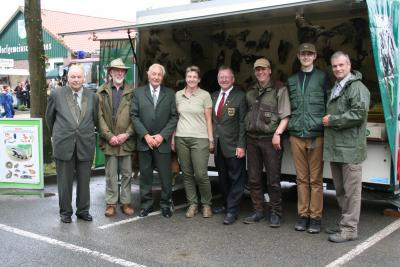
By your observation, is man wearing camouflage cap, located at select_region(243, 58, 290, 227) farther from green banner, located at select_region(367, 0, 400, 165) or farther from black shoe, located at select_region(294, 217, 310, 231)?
green banner, located at select_region(367, 0, 400, 165)

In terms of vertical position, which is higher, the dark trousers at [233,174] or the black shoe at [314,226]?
the dark trousers at [233,174]

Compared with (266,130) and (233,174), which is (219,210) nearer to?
(233,174)

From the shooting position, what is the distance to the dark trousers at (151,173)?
5789 millimetres

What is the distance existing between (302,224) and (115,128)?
92.4 inches

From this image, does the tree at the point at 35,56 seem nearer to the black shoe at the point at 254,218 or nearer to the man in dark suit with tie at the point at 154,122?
the man in dark suit with tie at the point at 154,122

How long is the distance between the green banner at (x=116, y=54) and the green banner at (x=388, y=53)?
380 cm

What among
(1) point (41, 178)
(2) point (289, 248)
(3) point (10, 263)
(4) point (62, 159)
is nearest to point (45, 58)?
(1) point (41, 178)

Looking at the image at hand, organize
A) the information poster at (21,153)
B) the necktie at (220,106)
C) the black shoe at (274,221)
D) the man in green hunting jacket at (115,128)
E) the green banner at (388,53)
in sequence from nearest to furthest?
the green banner at (388,53), the black shoe at (274,221), the necktie at (220,106), the man in green hunting jacket at (115,128), the information poster at (21,153)

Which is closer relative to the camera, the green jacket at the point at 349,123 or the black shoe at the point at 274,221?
the green jacket at the point at 349,123

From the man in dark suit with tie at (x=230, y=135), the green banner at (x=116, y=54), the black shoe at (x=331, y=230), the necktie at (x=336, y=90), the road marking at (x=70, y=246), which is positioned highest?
the green banner at (x=116, y=54)

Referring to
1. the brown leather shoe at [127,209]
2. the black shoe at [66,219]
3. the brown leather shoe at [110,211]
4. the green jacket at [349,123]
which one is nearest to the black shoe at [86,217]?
the black shoe at [66,219]

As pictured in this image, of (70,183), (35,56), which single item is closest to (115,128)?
(70,183)

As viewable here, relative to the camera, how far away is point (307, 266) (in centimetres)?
424

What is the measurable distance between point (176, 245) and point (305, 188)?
147cm
